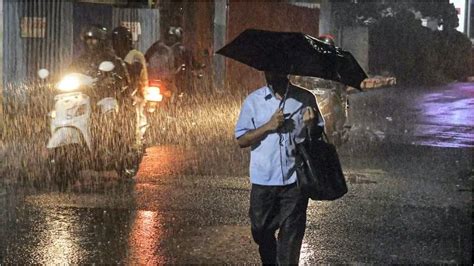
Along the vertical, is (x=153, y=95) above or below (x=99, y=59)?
below

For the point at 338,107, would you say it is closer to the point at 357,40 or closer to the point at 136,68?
the point at 136,68

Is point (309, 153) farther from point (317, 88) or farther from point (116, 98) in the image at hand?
point (317, 88)

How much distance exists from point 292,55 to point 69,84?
4475mm

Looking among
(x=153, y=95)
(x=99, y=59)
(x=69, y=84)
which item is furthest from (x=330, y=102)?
(x=69, y=84)

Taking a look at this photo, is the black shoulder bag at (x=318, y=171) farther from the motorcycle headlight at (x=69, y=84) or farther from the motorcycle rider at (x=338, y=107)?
the motorcycle rider at (x=338, y=107)

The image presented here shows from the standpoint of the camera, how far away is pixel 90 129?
918 centimetres

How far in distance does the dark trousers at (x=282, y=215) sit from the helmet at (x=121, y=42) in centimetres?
593

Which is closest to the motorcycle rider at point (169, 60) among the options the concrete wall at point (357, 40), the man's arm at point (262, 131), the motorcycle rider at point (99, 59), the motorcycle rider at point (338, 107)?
the motorcycle rider at point (338, 107)

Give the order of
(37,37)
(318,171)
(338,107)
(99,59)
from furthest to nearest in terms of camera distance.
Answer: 1. (37,37)
2. (338,107)
3. (99,59)
4. (318,171)

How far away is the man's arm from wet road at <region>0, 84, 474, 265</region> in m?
1.44

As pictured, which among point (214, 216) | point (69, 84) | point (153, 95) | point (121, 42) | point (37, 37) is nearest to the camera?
point (214, 216)

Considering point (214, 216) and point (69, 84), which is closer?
point (214, 216)

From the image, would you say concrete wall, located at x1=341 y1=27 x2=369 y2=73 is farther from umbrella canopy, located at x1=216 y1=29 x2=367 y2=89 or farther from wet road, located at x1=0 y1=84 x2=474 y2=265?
umbrella canopy, located at x1=216 y1=29 x2=367 y2=89

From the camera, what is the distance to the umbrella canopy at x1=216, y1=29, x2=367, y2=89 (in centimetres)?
523
